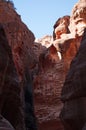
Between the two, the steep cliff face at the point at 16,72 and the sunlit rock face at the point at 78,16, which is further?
the sunlit rock face at the point at 78,16

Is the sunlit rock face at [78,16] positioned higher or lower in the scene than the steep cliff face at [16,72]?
higher

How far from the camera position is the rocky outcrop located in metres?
13.3

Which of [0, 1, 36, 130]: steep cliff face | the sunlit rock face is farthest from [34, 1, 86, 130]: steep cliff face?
[0, 1, 36, 130]: steep cliff face

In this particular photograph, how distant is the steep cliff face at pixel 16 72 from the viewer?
1327 cm

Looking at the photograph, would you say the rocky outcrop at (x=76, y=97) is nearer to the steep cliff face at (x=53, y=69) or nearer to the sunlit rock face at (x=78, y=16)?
the steep cliff face at (x=53, y=69)

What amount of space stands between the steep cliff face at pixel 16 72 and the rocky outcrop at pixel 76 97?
6.16 feet

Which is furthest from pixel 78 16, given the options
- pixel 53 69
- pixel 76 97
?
pixel 76 97

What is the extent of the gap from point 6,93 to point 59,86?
831 inches

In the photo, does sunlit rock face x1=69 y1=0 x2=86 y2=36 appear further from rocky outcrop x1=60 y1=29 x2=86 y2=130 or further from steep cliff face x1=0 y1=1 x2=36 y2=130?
→ rocky outcrop x1=60 y1=29 x2=86 y2=130

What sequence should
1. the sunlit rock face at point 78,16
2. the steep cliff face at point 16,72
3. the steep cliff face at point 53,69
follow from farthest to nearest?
the sunlit rock face at point 78,16, the steep cliff face at point 53,69, the steep cliff face at point 16,72

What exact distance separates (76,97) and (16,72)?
2746mm

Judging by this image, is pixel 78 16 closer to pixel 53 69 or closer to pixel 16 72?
pixel 53 69

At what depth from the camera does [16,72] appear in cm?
1461

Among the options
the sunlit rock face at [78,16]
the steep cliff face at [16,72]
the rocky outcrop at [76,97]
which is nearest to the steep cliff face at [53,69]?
the sunlit rock face at [78,16]
